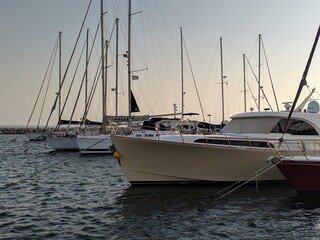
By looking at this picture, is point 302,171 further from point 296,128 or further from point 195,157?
point 296,128

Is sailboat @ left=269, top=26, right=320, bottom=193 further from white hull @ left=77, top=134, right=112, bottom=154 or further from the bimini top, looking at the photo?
white hull @ left=77, top=134, right=112, bottom=154

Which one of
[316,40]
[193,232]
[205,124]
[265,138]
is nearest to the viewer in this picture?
[193,232]

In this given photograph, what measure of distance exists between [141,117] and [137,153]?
14.8 meters

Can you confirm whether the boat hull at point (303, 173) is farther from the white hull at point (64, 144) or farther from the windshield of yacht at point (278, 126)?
the white hull at point (64, 144)

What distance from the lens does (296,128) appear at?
16.8 m

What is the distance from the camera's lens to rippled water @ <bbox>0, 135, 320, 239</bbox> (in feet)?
31.2

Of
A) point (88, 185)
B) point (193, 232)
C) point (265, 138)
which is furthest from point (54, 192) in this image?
point (265, 138)

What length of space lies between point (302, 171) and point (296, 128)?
3845 mm

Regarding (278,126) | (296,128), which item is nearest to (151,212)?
(278,126)

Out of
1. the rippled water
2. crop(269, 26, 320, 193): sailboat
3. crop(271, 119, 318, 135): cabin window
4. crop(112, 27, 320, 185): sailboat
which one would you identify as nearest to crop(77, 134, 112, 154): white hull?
the rippled water

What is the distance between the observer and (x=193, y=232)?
9.55 m

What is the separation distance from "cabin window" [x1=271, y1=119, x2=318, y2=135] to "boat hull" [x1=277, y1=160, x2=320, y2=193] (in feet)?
11.5

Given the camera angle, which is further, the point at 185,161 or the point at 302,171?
the point at 185,161

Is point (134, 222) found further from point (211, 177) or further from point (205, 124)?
point (205, 124)
